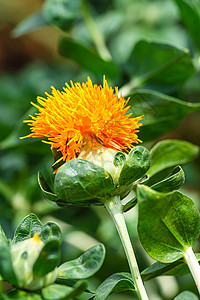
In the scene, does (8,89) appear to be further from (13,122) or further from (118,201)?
(118,201)

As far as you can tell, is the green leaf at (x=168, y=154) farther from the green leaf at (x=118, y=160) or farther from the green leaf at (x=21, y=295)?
the green leaf at (x=21, y=295)

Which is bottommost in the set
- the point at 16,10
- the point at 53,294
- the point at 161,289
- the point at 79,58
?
the point at 161,289

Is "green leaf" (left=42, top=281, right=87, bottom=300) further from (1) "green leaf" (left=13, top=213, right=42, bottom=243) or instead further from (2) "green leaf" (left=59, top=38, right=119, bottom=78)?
(2) "green leaf" (left=59, top=38, right=119, bottom=78)

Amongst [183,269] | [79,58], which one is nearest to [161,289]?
[183,269]

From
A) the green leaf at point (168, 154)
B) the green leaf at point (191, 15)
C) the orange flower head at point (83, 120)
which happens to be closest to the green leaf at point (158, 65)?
the green leaf at point (191, 15)

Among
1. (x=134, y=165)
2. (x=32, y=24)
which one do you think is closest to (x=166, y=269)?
(x=134, y=165)

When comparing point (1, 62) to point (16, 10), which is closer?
point (16, 10)

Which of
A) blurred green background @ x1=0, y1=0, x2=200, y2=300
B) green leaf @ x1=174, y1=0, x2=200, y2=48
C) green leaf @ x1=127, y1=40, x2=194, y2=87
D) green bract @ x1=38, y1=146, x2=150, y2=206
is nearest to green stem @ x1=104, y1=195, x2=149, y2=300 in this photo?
green bract @ x1=38, y1=146, x2=150, y2=206
